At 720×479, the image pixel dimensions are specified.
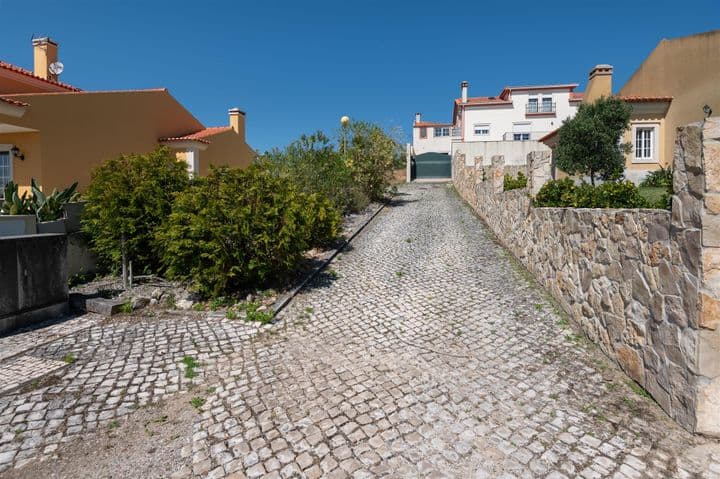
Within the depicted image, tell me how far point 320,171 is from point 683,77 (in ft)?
57.9

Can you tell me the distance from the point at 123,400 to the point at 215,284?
312cm

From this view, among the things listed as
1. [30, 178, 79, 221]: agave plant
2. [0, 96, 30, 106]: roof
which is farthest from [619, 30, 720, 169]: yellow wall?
[0, 96, 30, 106]: roof

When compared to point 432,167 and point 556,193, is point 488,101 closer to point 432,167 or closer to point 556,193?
point 432,167

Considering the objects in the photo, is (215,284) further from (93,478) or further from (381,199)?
(381,199)

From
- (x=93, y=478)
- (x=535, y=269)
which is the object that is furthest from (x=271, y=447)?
(x=535, y=269)

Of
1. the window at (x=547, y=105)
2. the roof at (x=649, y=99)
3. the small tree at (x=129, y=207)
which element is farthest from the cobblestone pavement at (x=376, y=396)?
the window at (x=547, y=105)

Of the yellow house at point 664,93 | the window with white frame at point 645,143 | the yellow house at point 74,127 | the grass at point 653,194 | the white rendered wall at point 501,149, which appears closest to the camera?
the grass at point 653,194

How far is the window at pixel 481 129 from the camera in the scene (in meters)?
39.1

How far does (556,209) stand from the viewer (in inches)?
268

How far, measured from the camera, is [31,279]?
6383 millimetres

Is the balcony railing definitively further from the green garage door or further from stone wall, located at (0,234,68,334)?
stone wall, located at (0,234,68,334)

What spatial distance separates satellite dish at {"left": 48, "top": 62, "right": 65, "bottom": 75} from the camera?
16734 millimetres

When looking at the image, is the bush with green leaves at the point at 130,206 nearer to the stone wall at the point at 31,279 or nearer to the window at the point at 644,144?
the stone wall at the point at 31,279

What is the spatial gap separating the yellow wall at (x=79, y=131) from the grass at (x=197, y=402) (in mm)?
10181
